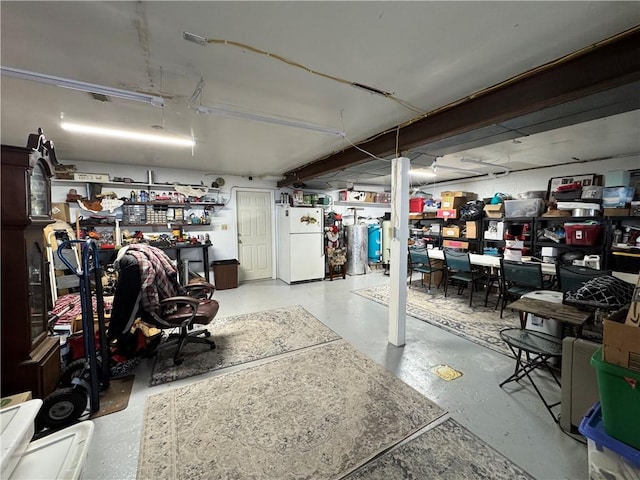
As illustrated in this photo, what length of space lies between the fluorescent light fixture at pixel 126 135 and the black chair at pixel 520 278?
4575 mm

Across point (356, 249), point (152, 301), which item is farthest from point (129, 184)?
point (356, 249)

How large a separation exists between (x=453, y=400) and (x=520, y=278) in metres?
2.42

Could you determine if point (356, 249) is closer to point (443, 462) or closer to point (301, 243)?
point (301, 243)

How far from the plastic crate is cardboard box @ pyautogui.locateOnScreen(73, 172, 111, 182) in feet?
19.9

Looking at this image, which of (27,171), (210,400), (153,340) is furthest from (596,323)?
(27,171)

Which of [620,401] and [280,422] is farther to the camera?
[280,422]

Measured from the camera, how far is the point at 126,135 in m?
3.04

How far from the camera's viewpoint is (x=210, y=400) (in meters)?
2.05

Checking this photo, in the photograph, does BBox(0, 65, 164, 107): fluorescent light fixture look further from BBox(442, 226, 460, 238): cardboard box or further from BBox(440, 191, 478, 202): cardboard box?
BBox(442, 226, 460, 238): cardboard box

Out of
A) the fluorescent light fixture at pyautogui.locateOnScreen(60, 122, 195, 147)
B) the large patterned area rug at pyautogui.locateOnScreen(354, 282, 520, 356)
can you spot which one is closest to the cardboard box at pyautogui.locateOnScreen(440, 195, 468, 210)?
the large patterned area rug at pyautogui.locateOnScreen(354, 282, 520, 356)

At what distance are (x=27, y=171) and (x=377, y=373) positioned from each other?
9.77 feet

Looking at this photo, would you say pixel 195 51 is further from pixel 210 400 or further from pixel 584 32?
pixel 210 400

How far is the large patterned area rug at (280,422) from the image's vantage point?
1.51 m

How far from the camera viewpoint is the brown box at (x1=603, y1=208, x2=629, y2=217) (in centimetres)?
360
